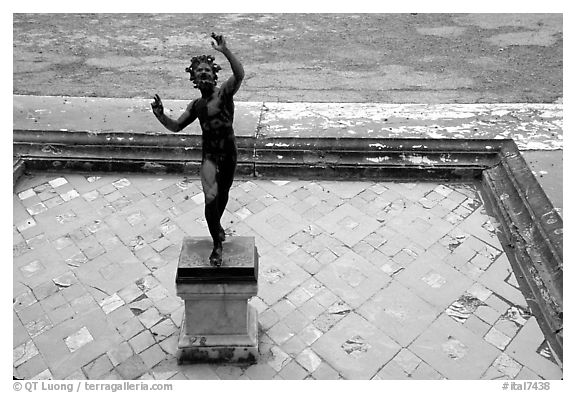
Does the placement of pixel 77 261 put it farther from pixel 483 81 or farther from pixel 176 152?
pixel 483 81

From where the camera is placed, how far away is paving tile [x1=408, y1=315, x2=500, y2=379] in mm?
4602

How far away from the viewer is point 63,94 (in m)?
9.31

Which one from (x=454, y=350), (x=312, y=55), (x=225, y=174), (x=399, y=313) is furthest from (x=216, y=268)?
(x=312, y=55)

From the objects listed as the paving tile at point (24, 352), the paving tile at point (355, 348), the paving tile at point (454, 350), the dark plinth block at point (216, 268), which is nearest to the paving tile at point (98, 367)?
the paving tile at point (24, 352)

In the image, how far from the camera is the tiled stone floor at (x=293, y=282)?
15.3 ft

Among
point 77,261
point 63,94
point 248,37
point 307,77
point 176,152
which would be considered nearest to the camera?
point 77,261

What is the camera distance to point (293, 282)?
5465mm

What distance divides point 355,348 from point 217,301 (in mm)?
1289

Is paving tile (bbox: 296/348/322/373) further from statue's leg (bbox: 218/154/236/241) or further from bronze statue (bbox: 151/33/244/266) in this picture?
statue's leg (bbox: 218/154/236/241)

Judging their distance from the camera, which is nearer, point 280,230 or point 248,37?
point 280,230

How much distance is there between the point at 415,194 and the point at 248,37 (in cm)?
678

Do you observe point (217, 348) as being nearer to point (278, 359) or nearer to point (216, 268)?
point (278, 359)

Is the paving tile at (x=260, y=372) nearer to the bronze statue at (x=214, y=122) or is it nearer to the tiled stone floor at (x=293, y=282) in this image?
the tiled stone floor at (x=293, y=282)

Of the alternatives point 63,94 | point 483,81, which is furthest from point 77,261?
point 483,81
